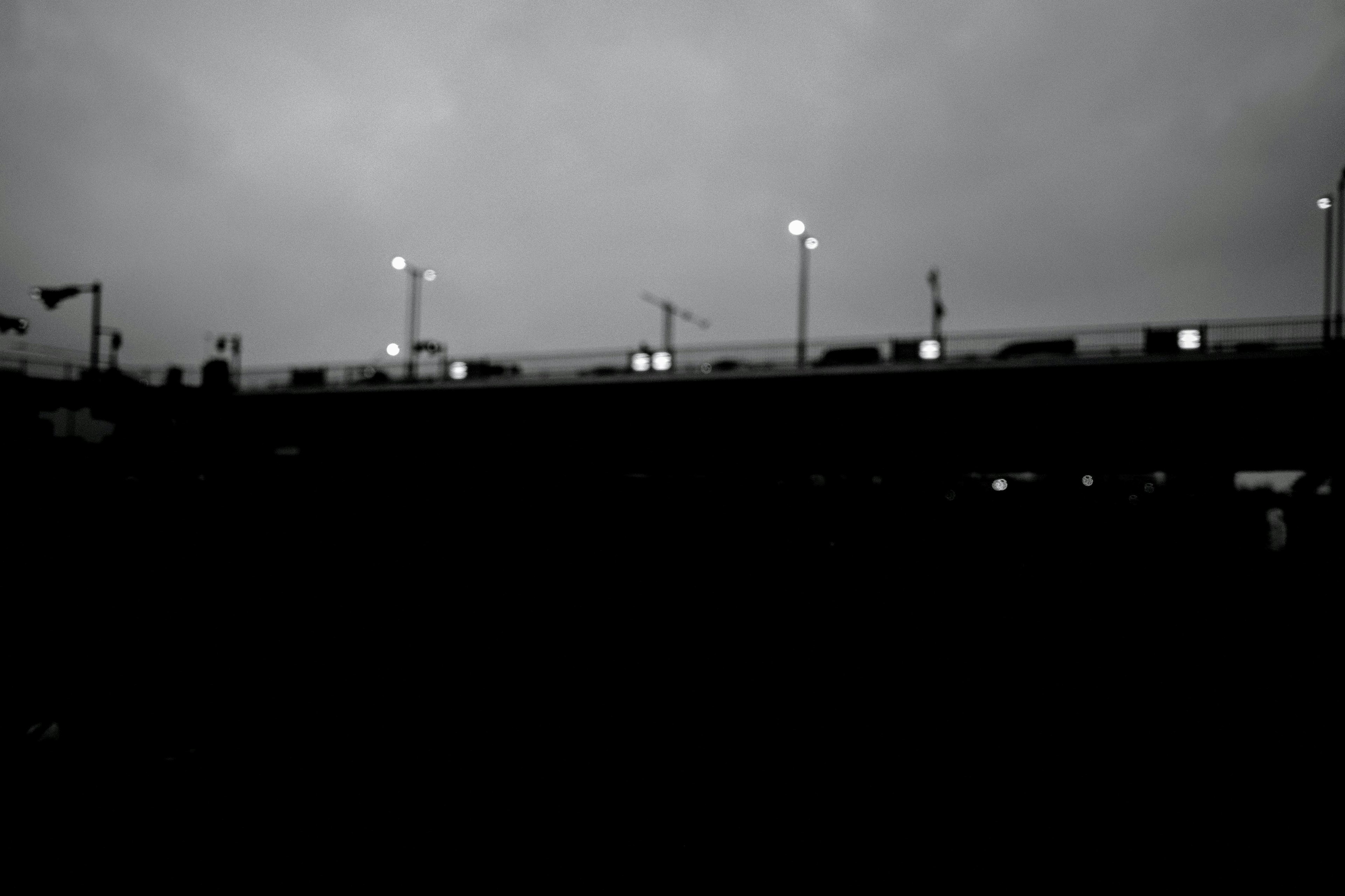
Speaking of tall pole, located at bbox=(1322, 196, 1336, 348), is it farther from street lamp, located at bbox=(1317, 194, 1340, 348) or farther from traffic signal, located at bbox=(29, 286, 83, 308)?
traffic signal, located at bbox=(29, 286, 83, 308)

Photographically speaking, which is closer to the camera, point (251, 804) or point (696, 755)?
point (251, 804)

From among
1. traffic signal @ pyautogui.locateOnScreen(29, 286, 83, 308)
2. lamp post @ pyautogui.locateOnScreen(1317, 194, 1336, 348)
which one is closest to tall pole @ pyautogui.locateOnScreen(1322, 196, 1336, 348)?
lamp post @ pyautogui.locateOnScreen(1317, 194, 1336, 348)

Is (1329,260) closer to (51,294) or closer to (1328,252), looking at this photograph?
(1328,252)

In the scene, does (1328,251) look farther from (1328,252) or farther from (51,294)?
(51,294)

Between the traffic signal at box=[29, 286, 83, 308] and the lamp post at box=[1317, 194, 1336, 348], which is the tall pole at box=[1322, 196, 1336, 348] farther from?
the traffic signal at box=[29, 286, 83, 308]

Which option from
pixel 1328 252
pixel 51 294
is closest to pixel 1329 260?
pixel 1328 252

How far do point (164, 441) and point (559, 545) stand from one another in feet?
27.7

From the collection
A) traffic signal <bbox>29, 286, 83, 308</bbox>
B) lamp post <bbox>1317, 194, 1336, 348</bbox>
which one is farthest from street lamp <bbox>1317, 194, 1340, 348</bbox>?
traffic signal <bbox>29, 286, 83, 308</bbox>

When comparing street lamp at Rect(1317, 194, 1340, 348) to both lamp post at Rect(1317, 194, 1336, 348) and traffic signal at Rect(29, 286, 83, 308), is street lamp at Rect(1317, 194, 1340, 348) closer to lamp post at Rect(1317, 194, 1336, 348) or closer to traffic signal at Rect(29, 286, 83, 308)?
lamp post at Rect(1317, 194, 1336, 348)

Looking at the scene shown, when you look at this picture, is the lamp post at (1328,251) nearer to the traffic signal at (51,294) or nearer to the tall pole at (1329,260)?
the tall pole at (1329,260)

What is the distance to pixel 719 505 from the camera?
20766 millimetres

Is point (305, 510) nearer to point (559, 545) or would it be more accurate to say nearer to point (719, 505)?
point (559, 545)

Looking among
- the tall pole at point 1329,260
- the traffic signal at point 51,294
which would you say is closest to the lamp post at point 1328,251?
the tall pole at point 1329,260

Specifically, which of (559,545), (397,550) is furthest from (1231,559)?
(397,550)
